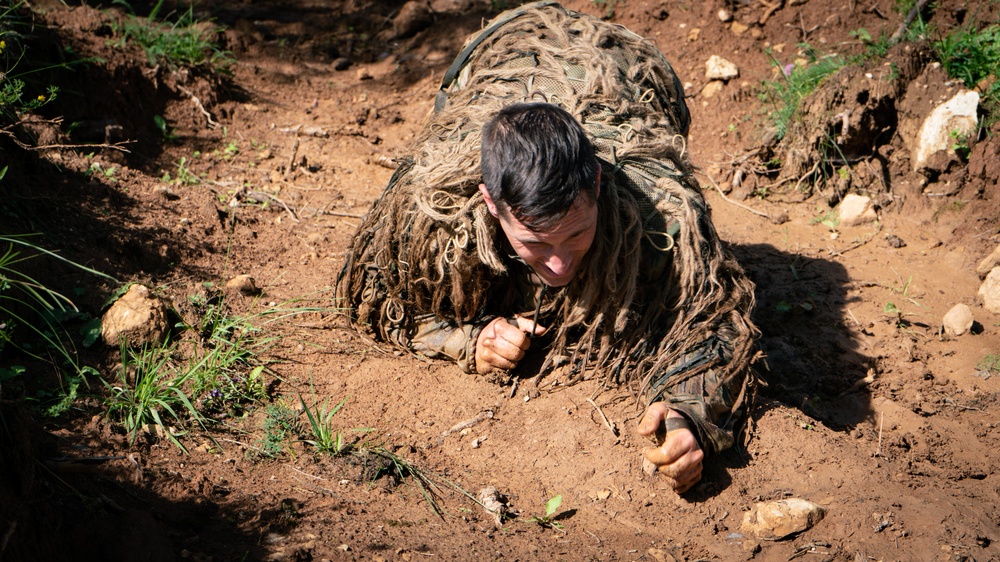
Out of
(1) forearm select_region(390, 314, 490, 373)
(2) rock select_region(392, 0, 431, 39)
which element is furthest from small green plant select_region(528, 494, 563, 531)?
(2) rock select_region(392, 0, 431, 39)

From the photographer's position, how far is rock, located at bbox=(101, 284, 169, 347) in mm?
2863

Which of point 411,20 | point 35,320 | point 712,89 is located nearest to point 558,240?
point 35,320

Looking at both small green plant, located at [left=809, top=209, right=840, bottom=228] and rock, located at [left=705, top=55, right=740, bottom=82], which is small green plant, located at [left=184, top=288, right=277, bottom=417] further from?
rock, located at [left=705, top=55, right=740, bottom=82]

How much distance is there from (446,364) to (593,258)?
827mm

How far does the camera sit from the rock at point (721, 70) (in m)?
5.27

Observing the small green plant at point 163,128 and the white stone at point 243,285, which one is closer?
the white stone at point 243,285

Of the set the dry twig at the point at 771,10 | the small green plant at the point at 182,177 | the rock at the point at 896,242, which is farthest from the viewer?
the dry twig at the point at 771,10

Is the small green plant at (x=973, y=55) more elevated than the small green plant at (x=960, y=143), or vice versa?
the small green plant at (x=973, y=55)

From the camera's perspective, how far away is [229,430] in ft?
8.96

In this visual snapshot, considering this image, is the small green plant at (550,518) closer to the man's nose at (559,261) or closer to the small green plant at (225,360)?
the man's nose at (559,261)

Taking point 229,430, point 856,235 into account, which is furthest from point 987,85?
point 229,430

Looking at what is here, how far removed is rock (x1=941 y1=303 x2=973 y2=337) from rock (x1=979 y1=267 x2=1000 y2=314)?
16 cm

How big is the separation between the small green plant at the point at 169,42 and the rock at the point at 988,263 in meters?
4.34

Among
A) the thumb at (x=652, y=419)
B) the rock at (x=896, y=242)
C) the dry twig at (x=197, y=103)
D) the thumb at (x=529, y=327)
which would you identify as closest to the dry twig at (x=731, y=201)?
the rock at (x=896, y=242)
